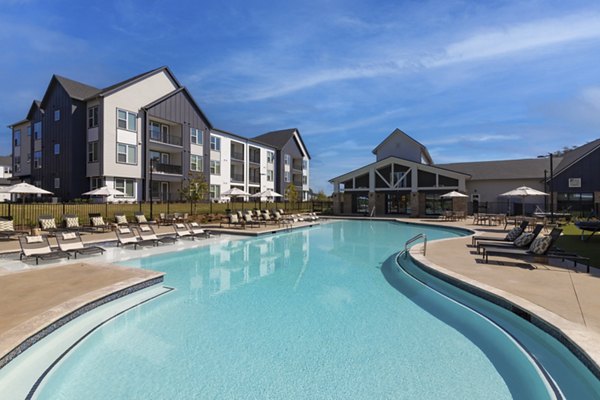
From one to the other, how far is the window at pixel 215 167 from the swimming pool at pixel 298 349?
1082 inches

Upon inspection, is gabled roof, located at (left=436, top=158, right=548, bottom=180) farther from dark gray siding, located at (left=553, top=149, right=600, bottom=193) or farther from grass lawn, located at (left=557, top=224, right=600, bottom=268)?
grass lawn, located at (left=557, top=224, right=600, bottom=268)

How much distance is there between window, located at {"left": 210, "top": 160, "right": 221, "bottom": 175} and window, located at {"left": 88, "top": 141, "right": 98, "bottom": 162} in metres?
11.4

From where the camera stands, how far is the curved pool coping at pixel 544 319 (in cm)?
392

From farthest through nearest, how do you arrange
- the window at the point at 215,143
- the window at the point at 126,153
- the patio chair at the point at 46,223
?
the window at the point at 215,143, the window at the point at 126,153, the patio chair at the point at 46,223

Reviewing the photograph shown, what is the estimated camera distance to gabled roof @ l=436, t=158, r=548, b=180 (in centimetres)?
3442

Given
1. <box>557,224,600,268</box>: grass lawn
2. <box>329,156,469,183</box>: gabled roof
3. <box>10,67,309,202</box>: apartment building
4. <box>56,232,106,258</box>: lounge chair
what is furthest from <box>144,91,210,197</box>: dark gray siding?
<box>557,224,600,268</box>: grass lawn

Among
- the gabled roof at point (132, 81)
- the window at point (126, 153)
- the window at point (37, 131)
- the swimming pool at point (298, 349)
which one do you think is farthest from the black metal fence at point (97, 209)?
the window at point (37, 131)

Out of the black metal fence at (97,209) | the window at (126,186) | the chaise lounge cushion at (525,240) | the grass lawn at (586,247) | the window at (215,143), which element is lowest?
the grass lawn at (586,247)

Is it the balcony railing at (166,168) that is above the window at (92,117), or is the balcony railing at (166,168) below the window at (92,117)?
below

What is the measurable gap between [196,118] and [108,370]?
3138cm

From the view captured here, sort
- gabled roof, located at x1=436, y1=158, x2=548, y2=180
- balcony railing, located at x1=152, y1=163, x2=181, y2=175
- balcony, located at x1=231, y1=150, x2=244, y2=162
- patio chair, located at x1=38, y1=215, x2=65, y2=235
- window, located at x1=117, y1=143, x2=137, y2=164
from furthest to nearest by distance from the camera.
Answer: balcony, located at x1=231, y1=150, x2=244, y2=162, gabled roof, located at x1=436, y1=158, x2=548, y2=180, balcony railing, located at x1=152, y1=163, x2=181, y2=175, window, located at x1=117, y1=143, x2=137, y2=164, patio chair, located at x1=38, y1=215, x2=65, y2=235

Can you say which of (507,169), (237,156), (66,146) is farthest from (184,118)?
(507,169)

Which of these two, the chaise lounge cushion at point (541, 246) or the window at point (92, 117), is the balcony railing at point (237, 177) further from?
the chaise lounge cushion at point (541, 246)

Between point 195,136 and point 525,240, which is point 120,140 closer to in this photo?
point 195,136
